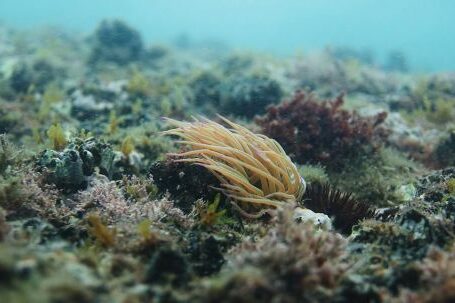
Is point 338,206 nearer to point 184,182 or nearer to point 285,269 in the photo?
point 184,182

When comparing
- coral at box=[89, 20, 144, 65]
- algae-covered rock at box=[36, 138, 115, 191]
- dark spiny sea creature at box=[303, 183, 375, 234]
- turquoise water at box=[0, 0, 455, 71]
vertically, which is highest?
turquoise water at box=[0, 0, 455, 71]

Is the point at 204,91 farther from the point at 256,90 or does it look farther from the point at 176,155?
the point at 176,155

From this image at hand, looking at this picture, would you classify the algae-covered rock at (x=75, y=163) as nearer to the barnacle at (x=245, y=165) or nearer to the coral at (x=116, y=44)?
the barnacle at (x=245, y=165)

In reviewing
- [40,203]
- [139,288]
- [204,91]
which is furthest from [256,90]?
[139,288]

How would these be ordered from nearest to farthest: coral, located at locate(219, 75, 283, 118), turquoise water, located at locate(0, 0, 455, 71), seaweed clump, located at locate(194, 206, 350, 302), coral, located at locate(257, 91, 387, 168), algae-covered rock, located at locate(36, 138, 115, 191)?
1. seaweed clump, located at locate(194, 206, 350, 302)
2. algae-covered rock, located at locate(36, 138, 115, 191)
3. coral, located at locate(257, 91, 387, 168)
4. coral, located at locate(219, 75, 283, 118)
5. turquoise water, located at locate(0, 0, 455, 71)

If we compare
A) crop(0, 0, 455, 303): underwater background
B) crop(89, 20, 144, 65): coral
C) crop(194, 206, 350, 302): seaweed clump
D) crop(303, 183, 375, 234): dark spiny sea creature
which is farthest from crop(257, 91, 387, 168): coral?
crop(89, 20, 144, 65): coral

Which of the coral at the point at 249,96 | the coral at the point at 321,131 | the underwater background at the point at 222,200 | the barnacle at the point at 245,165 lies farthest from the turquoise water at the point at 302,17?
the barnacle at the point at 245,165

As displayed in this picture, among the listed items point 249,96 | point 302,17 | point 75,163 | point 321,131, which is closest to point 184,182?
point 75,163

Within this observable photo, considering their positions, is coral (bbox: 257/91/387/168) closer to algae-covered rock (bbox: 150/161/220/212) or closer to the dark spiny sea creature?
the dark spiny sea creature
